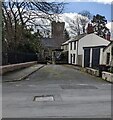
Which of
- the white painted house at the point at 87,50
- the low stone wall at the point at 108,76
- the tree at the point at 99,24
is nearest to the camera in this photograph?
the low stone wall at the point at 108,76

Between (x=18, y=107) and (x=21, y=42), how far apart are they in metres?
34.2

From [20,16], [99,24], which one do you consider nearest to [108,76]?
[20,16]

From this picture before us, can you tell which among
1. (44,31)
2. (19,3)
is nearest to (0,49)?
(19,3)

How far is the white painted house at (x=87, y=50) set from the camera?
150ft

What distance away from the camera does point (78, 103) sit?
34.8 ft

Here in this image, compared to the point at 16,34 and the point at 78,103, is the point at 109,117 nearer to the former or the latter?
the point at 78,103

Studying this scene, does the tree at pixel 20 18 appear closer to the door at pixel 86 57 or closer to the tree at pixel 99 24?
the door at pixel 86 57

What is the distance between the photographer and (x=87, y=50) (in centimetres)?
5094

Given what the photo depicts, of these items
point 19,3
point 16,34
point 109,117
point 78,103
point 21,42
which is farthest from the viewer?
point 21,42

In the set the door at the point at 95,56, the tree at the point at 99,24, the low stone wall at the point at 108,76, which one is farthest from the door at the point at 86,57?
the tree at the point at 99,24

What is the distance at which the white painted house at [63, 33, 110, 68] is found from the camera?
45656 millimetres

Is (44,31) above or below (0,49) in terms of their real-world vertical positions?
above

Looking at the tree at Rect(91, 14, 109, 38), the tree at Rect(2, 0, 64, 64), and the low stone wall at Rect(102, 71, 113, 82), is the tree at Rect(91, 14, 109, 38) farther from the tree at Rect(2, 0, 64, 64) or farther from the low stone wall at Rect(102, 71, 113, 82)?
the low stone wall at Rect(102, 71, 113, 82)

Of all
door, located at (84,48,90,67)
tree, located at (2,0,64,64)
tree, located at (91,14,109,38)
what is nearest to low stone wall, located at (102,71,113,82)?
tree, located at (2,0,64,64)
